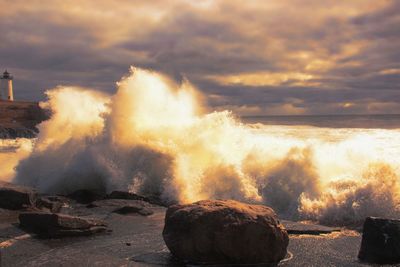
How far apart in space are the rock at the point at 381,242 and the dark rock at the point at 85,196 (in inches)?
307

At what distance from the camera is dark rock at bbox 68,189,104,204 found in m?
12.6

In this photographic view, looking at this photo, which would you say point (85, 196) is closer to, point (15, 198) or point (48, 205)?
point (48, 205)

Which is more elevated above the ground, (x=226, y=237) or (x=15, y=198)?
(x=226, y=237)

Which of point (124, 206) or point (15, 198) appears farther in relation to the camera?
point (124, 206)

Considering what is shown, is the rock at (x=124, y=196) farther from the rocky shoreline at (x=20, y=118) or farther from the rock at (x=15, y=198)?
the rocky shoreline at (x=20, y=118)

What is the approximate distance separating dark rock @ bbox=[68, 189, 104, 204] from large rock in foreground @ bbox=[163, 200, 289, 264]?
6601mm

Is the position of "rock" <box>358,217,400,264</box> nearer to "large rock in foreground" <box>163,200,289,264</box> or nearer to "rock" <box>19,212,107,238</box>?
"large rock in foreground" <box>163,200,289,264</box>

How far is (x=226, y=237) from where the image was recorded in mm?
6312

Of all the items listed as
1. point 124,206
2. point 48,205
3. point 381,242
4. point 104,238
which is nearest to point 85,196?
point 48,205

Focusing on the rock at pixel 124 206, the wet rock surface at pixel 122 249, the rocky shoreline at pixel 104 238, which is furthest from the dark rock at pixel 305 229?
the rock at pixel 124 206

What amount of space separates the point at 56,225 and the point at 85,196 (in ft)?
16.8

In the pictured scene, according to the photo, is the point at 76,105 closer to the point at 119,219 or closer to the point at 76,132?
the point at 76,132

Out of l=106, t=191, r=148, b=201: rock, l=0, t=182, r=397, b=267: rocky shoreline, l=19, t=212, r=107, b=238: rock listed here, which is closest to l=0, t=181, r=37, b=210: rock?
l=0, t=182, r=397, b=267: rocky shoreline

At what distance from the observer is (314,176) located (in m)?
13.4
